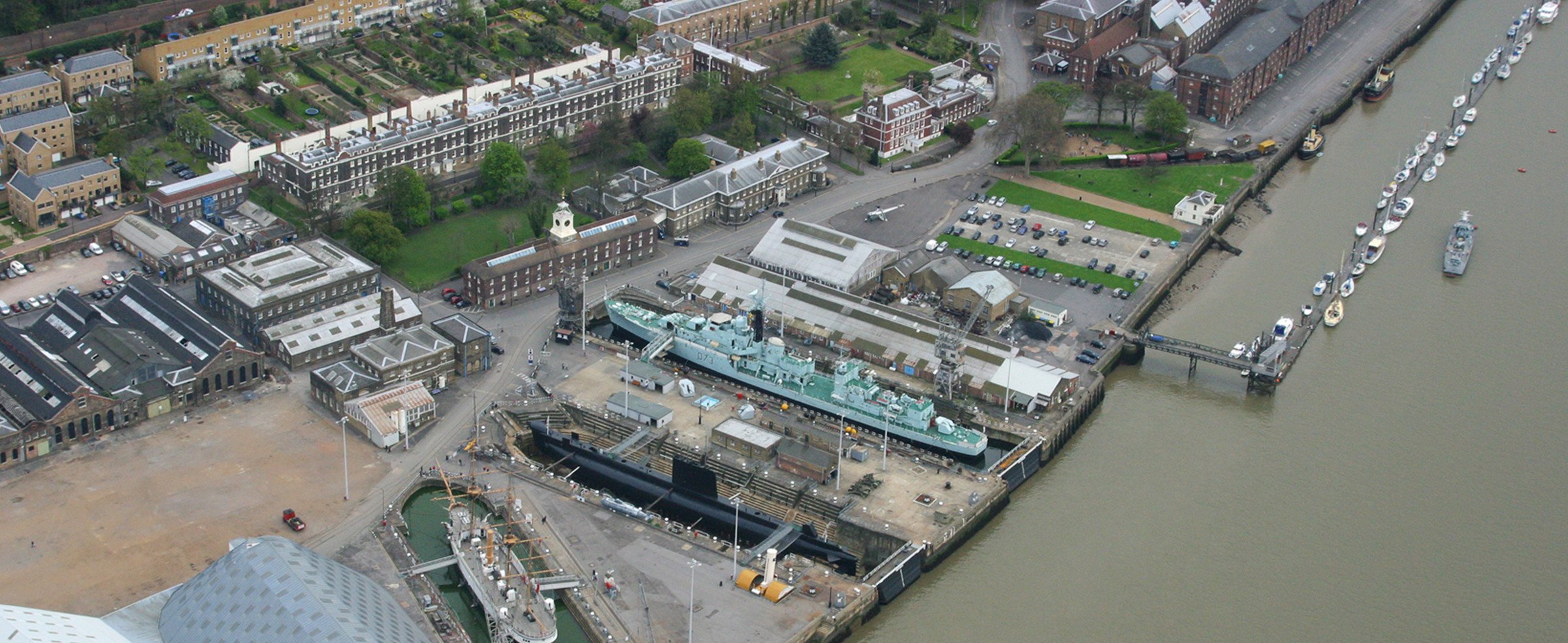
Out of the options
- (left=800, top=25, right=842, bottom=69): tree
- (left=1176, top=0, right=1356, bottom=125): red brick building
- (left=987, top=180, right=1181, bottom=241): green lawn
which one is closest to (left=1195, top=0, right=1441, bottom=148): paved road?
(left=1176, top=0, right=1356, bottom=125): red brick building

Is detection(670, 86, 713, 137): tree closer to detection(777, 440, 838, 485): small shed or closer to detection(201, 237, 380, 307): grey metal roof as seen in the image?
detection(201, 237, 380, 307): grey metal roof

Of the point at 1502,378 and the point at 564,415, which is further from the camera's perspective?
the point at 1502,378

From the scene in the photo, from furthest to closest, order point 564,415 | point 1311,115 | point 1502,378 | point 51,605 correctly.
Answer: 1. point 1311,115
2. point 1502,378
3. point 564,415
4. point 51,605

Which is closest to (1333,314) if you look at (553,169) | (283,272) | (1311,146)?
(1311,146)

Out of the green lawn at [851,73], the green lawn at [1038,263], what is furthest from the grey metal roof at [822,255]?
the green lawn at [851,73]

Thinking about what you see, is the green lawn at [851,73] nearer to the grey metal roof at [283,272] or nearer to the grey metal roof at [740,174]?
the grey metal roof at [740,174]

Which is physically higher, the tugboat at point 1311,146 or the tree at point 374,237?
the tugboat at point 1311,146

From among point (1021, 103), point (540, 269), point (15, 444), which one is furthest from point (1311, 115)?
point (15, 444)

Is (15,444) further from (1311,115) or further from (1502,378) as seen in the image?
(1311,115)
